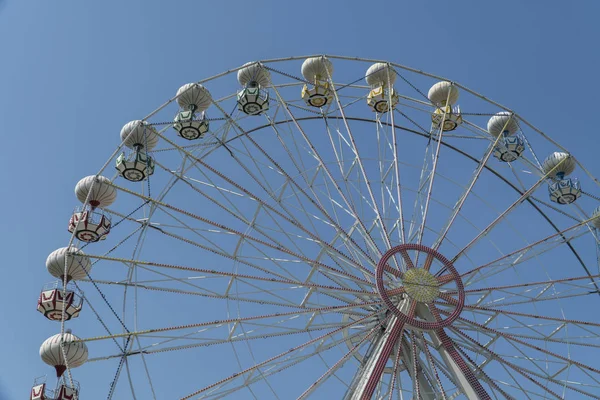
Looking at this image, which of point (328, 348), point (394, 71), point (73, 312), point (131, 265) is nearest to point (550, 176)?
point (394, 71)

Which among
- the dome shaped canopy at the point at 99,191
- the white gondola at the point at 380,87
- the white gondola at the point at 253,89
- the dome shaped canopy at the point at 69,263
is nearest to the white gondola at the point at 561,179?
the white gondola at the point at 380,87

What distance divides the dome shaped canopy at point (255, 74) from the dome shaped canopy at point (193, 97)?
1430 millimetres

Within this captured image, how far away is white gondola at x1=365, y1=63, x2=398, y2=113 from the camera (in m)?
25.5

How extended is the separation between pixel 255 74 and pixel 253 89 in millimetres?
934

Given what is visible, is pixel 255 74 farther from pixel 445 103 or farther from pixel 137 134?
pixel 445 103

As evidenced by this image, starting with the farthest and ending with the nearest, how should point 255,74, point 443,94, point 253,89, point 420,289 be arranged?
point 443,94, point 255,74, point 253,89, point 420,289

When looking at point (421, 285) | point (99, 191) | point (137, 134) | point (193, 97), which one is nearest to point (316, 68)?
point (193, 97)

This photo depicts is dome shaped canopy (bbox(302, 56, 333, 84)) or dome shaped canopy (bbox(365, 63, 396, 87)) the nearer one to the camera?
dome shaped canopy (bbox(302, 56, 333, 84))

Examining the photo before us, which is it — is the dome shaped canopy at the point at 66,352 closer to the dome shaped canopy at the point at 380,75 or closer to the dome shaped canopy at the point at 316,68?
the dome shaped canopy at the point at 316,68

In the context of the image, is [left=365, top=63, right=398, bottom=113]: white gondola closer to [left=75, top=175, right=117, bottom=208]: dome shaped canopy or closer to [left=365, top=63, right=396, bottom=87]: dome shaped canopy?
[left=365, top=63, right=396, bottom=87]: dome shaped canopy

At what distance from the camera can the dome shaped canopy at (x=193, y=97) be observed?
24141 mm

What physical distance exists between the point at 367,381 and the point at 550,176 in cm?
1196

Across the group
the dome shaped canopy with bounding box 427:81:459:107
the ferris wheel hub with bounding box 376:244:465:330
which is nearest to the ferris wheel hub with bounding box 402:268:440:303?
the ferris wheel hub with bounding box 376:244:465:330

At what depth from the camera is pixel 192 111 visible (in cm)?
2411
